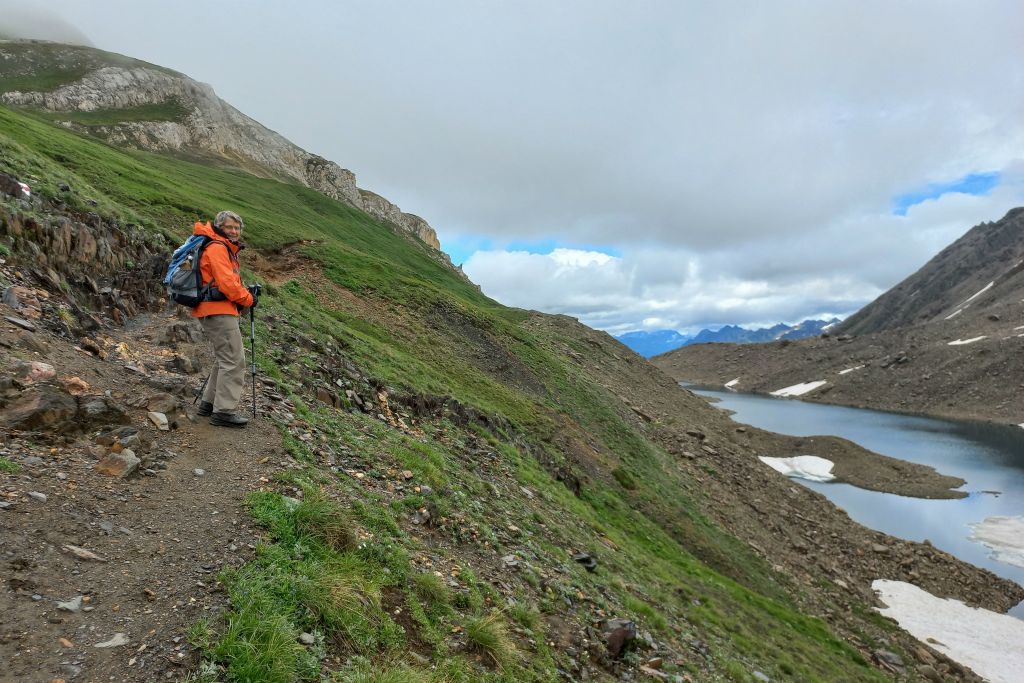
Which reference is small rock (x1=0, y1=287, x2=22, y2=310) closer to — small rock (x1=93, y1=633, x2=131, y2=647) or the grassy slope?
the grassy slope

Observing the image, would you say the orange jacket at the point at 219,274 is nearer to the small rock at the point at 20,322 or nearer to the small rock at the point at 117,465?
the small rock at the point at 117,465

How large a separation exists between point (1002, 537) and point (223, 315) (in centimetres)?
7082

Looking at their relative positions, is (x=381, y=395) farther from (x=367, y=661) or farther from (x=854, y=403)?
(x=854, y=403)

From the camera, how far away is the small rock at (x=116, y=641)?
4.79m

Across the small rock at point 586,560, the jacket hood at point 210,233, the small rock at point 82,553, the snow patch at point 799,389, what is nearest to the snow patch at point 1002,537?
the small rock at point 586,560

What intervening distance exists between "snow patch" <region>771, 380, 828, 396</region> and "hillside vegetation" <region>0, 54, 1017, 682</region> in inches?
4873

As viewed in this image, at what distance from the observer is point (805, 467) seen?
73.9m

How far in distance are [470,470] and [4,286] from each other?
11.7m

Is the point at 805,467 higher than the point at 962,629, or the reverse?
the point at 805,467

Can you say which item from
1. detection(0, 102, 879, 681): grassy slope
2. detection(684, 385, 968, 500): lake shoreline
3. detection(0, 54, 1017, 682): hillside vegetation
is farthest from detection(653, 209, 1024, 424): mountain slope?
detection(0, 102, 879, 681): grassy slope

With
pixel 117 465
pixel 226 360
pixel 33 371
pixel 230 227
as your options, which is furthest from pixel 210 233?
pixel 117 465

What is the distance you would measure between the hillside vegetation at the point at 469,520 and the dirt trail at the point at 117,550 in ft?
0.84

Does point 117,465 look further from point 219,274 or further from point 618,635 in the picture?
point 618,635

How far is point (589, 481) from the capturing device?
85.6 ft
